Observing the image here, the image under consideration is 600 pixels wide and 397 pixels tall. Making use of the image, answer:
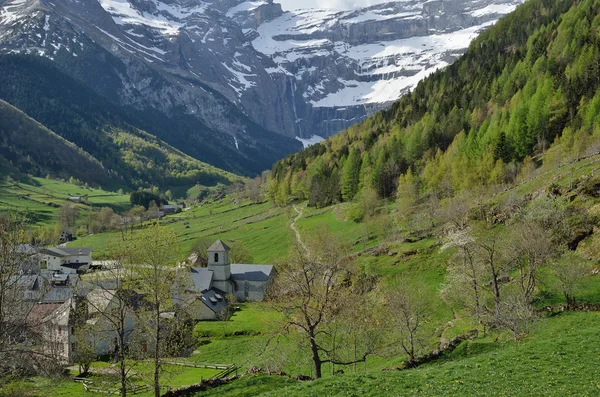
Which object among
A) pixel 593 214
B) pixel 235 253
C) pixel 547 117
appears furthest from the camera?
pixel 235 253

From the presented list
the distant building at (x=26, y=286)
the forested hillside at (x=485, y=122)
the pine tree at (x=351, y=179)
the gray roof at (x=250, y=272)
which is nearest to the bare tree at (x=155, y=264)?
the distant building at (x=26, y=286)

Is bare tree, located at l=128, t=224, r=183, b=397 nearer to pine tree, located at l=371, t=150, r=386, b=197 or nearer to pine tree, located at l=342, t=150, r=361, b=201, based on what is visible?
pine tree, located at l=371, t=150, r=386, b=197

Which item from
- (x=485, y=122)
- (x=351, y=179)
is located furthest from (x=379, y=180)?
(x=485, y=122)

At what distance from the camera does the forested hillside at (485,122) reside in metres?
102

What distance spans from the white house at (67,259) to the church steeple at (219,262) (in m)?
42.9

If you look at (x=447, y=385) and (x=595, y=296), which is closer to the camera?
(x=447, y=385)

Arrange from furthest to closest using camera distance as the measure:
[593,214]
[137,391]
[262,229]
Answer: [262,229] → [593,214] → [137,391]

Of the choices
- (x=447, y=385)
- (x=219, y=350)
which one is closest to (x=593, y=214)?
(x=447, y=385)

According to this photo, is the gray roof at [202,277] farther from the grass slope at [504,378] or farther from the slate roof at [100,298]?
the grass slope at [504,378]

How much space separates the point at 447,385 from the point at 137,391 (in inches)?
1449

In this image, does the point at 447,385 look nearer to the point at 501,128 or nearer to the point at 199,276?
the point at 199,276

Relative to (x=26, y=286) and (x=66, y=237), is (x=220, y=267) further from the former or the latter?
(x=66, y=237)

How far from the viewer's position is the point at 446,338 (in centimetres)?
4528

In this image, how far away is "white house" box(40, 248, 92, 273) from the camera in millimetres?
124750
